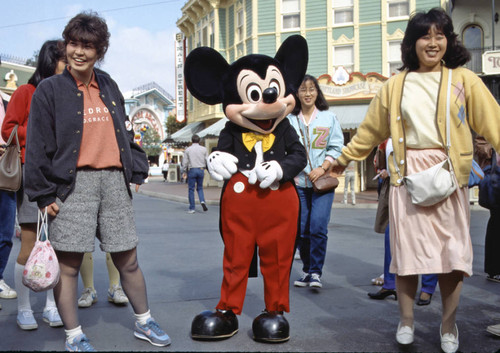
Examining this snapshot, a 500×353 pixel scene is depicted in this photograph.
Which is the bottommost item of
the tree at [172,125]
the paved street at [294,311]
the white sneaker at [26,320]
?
the paved street at [294,311]

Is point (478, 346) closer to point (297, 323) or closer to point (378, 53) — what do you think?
point (297, 323)

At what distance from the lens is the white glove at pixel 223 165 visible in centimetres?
343

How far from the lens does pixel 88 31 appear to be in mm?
3205

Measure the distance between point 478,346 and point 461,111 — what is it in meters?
1.41

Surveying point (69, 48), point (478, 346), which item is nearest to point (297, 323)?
Answer: point (478, 346)

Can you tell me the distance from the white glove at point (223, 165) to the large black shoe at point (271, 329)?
0.93 m

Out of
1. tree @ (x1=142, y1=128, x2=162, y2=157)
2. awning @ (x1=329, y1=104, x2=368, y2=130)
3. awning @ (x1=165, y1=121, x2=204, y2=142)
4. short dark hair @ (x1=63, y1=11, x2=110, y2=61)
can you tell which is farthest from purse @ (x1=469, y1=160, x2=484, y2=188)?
tree @ (x1=142, y1=128, x2=162, y2=157)

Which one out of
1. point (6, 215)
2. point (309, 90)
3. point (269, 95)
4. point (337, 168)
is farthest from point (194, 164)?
point (269, 95)

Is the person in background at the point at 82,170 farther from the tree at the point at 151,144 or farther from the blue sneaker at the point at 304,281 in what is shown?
the tree at the point at 151,144

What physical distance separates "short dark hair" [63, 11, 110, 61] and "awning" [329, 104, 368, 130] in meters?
15.1

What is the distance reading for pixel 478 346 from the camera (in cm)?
325

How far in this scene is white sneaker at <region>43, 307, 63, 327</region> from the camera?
370 centimetres

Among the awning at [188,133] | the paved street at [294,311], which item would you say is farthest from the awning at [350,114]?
the paved street at [294,311]

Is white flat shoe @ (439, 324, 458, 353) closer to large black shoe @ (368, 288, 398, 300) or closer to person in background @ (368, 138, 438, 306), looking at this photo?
person in background @ (368, 138, 438, 306)
